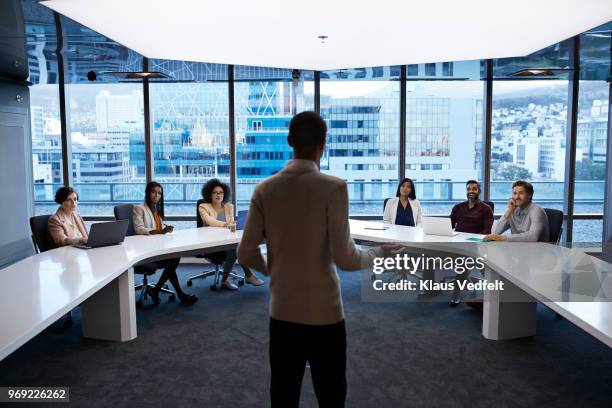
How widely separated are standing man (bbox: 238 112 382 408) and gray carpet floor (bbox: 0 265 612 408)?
1.43 meters

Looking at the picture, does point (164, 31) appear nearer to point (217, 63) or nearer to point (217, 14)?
point (217, 14)

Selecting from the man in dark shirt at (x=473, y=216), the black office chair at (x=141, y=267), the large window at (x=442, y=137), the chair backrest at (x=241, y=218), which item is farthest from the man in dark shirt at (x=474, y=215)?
the black office chair at (x=141, y=267)

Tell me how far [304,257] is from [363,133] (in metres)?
5.90

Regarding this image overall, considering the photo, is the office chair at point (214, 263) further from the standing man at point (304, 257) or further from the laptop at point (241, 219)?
the standing man at point (304, 257)

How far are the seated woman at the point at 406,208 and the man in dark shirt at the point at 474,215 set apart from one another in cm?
50

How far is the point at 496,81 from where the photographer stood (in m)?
7.00

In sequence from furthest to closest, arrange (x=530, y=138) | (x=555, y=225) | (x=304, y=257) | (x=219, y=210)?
(x=530, y=138)
(x=219, y=210)
(x=555, y=225)
(x=304, y=257)

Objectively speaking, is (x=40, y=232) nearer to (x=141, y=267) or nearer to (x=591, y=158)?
(x=141, y=267)

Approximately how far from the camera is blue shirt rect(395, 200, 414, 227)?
5824mm

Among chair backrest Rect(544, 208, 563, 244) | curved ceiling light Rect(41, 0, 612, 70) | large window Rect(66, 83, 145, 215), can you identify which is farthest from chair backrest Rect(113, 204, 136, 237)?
chair backrest Rect(544, 208, 563, 244)

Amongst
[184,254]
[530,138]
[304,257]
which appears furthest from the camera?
[530,138]

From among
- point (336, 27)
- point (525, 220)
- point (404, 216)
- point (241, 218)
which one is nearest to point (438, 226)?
point (525, 220)

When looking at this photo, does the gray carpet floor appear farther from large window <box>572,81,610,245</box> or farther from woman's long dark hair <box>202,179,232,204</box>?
large window <box>572,81,610,245</box>

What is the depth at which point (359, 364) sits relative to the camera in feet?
12.1
